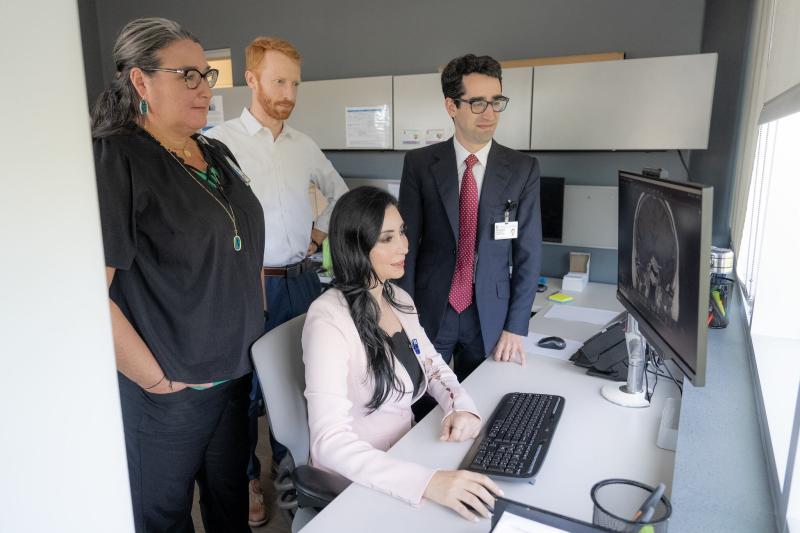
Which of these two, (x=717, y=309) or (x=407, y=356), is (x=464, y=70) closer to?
(x=407, y=356)

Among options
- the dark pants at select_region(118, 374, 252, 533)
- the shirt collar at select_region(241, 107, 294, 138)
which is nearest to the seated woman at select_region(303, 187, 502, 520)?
the dark pants at select_region(118, 374, 252, 533)

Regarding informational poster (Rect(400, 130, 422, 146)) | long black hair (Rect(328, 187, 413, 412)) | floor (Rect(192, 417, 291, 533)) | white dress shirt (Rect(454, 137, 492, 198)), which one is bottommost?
floor (Rect(192, 417, 291, 533))

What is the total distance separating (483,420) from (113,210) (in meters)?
1.00

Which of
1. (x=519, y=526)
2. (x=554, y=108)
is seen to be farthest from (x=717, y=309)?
(x=554, y=108)

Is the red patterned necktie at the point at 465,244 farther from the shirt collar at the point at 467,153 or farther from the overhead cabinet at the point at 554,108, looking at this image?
the overhead cabinet at the point at 554,108

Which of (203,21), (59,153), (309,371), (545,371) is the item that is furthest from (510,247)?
(203,21)

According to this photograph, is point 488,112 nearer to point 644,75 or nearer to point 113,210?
point 644,75

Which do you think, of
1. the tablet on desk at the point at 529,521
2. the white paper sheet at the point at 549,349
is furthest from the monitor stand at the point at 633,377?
the tablet on desk at the point at 529,521

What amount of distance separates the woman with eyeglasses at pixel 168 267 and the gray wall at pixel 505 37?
2106 millimetres

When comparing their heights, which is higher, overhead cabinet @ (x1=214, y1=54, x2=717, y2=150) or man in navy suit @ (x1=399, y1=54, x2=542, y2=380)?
overhead cabinet @ (x1=214, y1=54, x2=717, y2=150)

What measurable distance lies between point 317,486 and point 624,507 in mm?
644

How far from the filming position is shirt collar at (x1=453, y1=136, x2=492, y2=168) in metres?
1.93

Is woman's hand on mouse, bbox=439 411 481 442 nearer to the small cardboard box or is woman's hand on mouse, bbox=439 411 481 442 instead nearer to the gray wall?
the small cardboard box

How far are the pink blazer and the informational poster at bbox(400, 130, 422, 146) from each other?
1.58 meters
